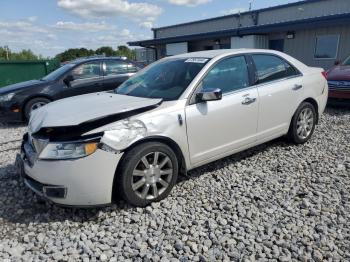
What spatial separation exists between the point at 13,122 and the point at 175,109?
230 inches

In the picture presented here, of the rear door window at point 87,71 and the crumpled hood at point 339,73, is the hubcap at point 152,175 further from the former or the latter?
the crumpled hood at point 339,73

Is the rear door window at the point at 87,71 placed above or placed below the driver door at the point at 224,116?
above

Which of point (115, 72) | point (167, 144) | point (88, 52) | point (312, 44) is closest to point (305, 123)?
point (167, 144)

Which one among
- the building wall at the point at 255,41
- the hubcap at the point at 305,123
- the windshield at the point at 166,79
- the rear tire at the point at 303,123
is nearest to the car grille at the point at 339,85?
the rear tire at the point at 303,123

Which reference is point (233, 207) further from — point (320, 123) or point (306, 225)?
point (320, 123)

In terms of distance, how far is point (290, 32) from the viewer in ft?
52.2

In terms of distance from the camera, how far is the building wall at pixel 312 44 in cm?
1359

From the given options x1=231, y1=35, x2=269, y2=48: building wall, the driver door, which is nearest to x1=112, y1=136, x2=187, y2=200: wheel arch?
the driver door

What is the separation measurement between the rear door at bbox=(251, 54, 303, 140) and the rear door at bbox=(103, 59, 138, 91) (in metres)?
4.53

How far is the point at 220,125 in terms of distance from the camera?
3.68 metres

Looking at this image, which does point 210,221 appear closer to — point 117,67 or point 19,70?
point 117,67

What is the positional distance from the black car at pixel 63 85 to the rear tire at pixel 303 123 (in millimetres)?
4815

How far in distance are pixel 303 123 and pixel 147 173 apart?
3020 mm

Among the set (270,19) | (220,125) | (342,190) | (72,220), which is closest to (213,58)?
(220,125)
